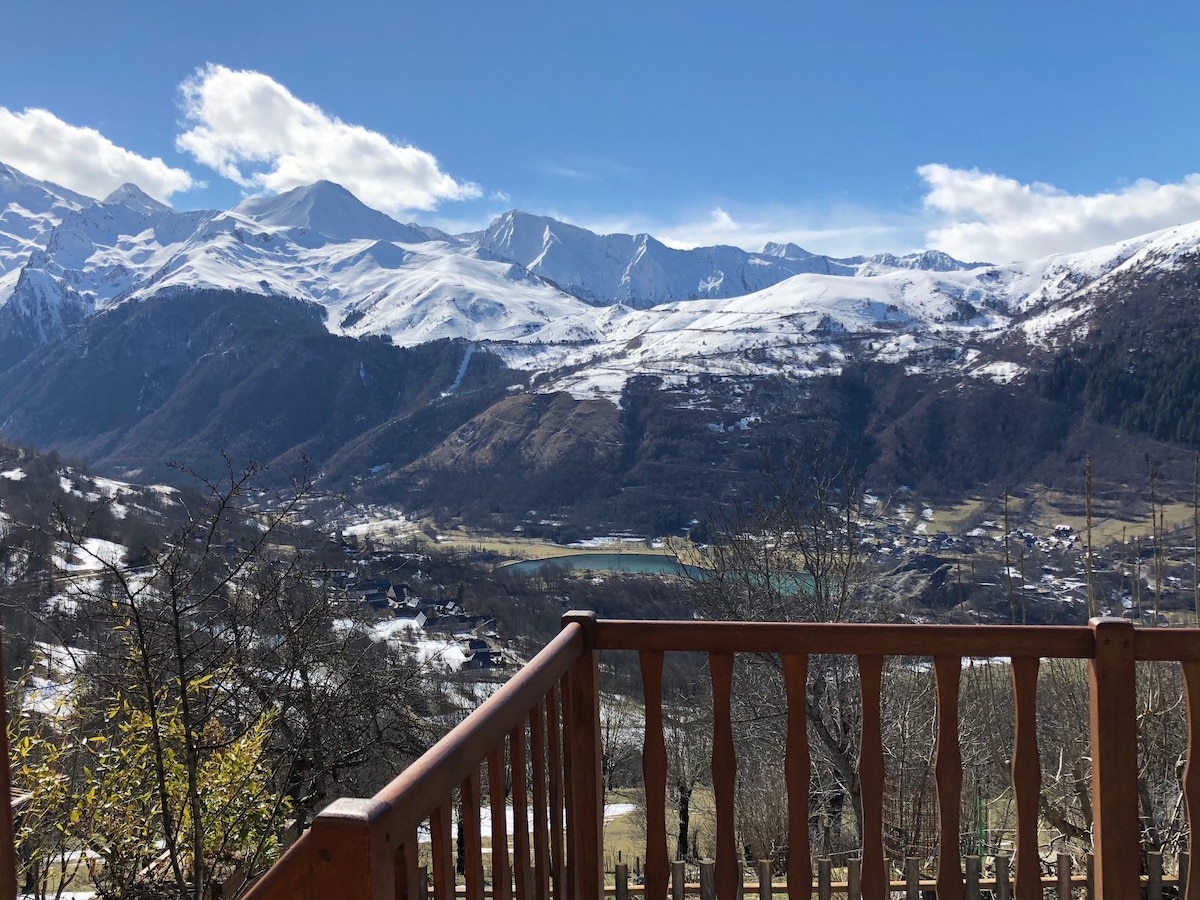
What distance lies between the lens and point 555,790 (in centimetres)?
210

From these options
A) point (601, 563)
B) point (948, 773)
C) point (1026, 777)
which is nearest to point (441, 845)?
point (948, 773)

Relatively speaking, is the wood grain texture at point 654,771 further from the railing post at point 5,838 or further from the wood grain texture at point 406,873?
the railing post at point 5,838

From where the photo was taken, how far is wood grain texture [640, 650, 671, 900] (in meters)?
2.45

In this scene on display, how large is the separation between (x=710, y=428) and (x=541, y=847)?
12363cm

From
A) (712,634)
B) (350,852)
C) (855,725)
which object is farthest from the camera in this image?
(855,725)

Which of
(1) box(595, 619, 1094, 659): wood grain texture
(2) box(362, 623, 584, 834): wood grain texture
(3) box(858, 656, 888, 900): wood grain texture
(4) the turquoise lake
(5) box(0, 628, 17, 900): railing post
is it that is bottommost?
(4) the turquoise lake

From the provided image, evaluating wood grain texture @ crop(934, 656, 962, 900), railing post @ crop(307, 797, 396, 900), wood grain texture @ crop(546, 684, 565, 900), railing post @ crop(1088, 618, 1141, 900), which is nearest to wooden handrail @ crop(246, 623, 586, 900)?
railing post @ crop(307, 797, 396, 900)

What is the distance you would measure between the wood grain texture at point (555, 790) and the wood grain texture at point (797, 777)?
2.05 ft

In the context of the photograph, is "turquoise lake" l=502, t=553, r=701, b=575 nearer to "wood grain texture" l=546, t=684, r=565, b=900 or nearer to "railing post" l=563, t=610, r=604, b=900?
"railing post" l=563, t=610, r=604, b=900

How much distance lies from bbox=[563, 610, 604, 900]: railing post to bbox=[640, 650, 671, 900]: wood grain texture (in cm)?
17

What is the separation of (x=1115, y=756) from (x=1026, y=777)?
A: 22cm

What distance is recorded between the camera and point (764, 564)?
40.1 feet

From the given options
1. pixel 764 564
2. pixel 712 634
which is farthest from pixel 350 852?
pixel 764 564

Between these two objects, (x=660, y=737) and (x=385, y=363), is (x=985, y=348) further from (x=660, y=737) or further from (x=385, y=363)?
(x=660, y=737)
